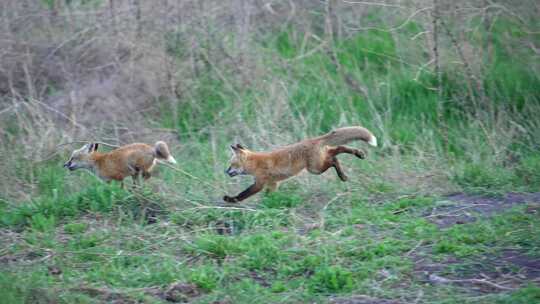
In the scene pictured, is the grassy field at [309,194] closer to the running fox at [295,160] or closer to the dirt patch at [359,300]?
the dirt patch at [359,300]

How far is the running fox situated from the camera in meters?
7.69

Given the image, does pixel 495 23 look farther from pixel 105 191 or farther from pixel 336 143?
pixel 105 191

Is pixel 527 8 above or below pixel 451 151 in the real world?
above

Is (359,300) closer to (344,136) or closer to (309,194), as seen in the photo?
(309,194)

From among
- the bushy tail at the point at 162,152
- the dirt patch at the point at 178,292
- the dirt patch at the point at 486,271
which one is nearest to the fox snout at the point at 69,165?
the bushy tail at the point at 162,152

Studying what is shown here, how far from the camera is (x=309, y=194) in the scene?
7.74 meters

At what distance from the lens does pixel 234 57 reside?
11.1 m

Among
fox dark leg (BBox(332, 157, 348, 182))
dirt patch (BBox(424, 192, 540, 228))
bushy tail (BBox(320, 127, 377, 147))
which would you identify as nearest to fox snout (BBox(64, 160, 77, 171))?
bushy tail (BBox(320, 127, 377, 147))

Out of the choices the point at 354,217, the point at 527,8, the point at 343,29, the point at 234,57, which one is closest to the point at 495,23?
the point at 527,8

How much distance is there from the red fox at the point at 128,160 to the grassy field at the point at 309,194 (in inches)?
8.7

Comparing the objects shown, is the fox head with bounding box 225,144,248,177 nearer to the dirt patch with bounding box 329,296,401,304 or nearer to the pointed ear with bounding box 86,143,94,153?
the pointed ear with bounding box 86,143,94,153

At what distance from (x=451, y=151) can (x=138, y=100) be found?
435 centimetres

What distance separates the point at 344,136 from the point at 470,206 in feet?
4.64

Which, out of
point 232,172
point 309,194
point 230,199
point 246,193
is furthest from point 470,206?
point 232,172
